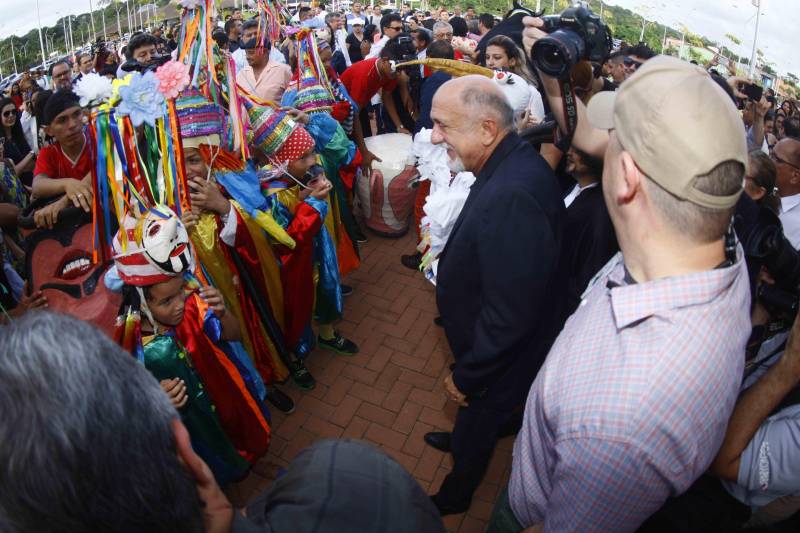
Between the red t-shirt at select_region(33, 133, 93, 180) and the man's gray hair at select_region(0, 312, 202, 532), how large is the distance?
2.51 metres

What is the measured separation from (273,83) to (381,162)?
3.84 ft

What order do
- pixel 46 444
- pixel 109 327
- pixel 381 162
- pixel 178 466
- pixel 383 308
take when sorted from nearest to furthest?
1. pixel 46 444
2. pixel 178 466
3. pixel 109 327
4. pixel 383 308
5. pixel 381 162

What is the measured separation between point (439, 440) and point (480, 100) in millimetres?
1935

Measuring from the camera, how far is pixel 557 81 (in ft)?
6.73

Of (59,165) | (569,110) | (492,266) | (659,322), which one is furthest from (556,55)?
(59,165)

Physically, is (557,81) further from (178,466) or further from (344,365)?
(344,365)

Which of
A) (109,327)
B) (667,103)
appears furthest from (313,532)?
(109,327)

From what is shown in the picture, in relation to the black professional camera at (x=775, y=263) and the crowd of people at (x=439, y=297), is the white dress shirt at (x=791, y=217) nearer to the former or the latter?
the crowd of people at (x=439, y=297)

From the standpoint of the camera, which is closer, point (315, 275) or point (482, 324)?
point (482, 324)

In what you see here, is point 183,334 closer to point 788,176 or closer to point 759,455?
point 759,455

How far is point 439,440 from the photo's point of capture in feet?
9.92

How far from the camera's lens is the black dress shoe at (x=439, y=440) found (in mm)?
3012

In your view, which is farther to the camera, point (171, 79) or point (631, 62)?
point (631, 62)

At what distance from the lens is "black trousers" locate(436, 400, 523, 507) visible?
2.28 metres
